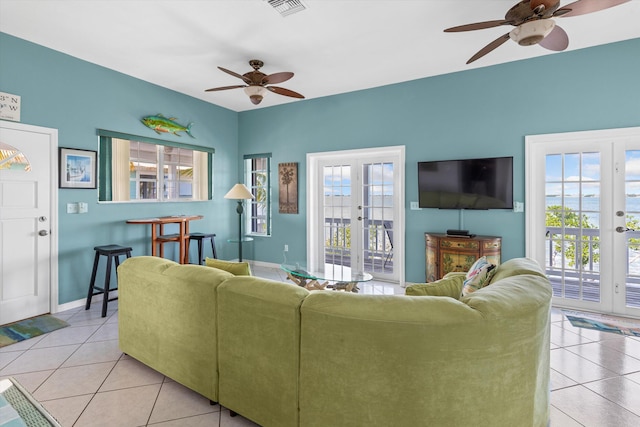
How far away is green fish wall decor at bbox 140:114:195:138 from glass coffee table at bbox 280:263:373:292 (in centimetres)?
275

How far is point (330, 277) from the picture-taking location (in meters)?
3.23

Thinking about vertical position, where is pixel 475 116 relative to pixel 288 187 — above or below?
above

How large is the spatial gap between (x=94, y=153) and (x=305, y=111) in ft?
9.89

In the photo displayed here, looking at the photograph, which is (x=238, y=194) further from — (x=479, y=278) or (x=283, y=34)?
(x=479, y=278)

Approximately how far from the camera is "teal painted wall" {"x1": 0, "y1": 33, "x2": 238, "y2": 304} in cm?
331

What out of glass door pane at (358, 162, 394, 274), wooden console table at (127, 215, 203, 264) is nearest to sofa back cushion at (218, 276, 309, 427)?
wooden console table at (127, 215, 203, 264)

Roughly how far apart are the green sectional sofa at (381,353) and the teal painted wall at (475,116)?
258 cm

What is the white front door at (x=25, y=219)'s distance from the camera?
3172 mm

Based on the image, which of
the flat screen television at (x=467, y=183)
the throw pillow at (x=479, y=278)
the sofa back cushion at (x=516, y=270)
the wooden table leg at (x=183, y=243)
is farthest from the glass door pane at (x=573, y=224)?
the wooden table leg at (x=183, y=243)

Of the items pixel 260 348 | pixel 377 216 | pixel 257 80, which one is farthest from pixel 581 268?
pixel 257 80

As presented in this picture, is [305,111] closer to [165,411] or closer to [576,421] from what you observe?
[165,411]

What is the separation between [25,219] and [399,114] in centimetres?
455

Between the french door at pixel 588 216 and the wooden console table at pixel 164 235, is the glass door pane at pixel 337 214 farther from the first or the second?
the french door at pixel 588 216

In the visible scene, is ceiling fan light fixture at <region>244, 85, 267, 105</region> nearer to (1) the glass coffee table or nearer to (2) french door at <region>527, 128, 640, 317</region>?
(1) the glass coffee table
